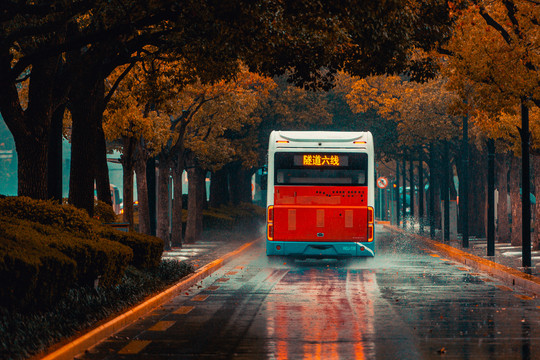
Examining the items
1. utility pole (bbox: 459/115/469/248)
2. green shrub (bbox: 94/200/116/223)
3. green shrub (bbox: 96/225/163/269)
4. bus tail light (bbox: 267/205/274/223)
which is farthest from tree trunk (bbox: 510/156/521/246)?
green shrub (bbox: 96/225/163/269)

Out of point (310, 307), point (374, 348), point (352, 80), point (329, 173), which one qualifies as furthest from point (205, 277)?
point (352, 80)

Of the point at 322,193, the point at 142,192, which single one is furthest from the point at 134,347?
the point at 142,192

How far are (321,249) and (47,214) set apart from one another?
12.5 metres

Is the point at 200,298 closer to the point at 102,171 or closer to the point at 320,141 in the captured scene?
the point at 102,171

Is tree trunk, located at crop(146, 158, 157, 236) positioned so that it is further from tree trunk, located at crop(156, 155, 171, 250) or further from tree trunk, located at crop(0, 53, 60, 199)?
tree trunk, located at crop(0, 53, 60, 199)

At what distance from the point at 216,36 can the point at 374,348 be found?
646cm

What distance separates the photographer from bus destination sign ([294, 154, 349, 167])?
2703 cm

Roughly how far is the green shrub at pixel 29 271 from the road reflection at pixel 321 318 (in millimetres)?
2600

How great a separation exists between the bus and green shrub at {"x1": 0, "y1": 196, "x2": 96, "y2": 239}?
1128cm

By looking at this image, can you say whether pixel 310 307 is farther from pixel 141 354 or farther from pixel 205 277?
pixel 205 277

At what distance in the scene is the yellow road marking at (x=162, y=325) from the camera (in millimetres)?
13195

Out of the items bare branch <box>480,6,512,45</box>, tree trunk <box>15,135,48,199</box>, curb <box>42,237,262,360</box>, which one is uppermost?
bare branch <box>480,6,512,45</box>

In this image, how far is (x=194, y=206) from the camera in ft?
130

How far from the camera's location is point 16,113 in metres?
18.7
